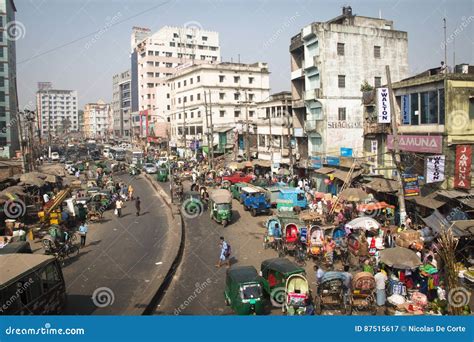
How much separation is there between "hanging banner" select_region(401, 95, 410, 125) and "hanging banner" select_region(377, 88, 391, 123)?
98cm

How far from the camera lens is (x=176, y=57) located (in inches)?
4090

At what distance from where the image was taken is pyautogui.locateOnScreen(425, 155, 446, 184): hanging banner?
2100 cm

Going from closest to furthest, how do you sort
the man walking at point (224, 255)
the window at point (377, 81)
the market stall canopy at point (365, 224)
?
the man walking at point (224, 255), the market stall canopy at point (365, 224), the window at point (377, 81)

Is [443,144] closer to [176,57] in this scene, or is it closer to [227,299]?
[227,299]

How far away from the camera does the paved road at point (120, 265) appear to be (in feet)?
46.5

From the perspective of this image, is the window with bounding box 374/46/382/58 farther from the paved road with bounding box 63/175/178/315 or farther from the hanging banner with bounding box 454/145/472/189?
the paved road with bounding box 63/175/178/315

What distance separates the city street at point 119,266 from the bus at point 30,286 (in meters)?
1.36

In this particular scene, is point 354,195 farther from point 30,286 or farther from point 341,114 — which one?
point 30,286

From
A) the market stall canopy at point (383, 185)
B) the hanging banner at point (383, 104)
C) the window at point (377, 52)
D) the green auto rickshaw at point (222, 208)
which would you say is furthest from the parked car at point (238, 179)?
the window at point (377, 52)

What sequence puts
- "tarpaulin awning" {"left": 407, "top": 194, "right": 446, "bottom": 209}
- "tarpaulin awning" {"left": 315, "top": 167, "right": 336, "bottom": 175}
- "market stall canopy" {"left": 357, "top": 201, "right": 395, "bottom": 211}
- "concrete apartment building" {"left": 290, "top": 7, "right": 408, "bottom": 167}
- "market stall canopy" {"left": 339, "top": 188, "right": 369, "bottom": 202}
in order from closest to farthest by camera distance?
"tarpaulin awning" {"left": 407, "top": 194, "right": 446, "bottom": 209} < "market stall canopy" {"left": 357, "top": 201, "right": 395, "bottom": 211} < "market stall canopy" {"left": 339, "top": 188, "right": 369, "bottom": 202} < "tarpaulin awning" {"left": 315, "top": 167, "right": 336, "bottom": 175} < "concrete apartment building" {"left": 290, "top": 7, "right": 408, "bottom": 167}

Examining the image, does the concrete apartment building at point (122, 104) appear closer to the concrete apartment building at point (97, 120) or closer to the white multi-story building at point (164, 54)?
the white multi-story building at point (164, 54)

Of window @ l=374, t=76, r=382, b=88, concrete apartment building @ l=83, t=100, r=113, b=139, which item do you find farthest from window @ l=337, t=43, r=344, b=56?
concrete apartment building @ l=83, t=100, r=113, b=139

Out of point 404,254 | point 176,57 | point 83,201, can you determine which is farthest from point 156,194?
point 176,57

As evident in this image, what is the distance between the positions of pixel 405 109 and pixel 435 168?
5618 millimetres
